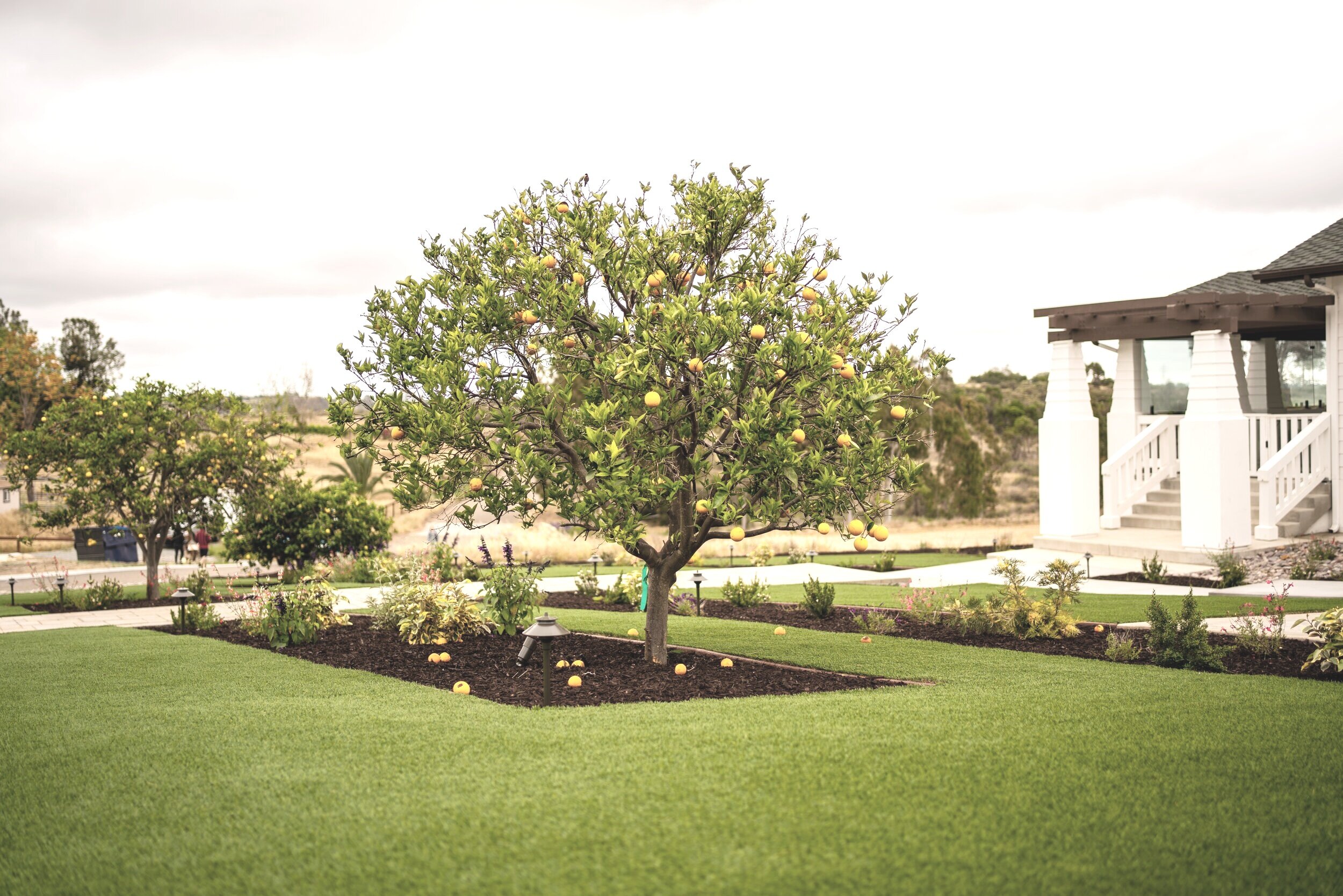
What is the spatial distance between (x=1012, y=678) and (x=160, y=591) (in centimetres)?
1392

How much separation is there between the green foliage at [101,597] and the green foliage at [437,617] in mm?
7381

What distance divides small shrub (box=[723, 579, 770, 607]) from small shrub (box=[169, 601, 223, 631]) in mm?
6628

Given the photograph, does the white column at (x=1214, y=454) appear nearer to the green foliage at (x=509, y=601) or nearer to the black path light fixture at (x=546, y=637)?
the green foliage at (x=509, y=601)

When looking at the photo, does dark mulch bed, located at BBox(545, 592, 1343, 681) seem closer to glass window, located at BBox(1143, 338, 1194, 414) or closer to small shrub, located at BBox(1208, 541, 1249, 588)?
small shrub, located at BBox(1208, 541, 1249, 588)

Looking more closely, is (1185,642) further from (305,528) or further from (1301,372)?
(305,528)

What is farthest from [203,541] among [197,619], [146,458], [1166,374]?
[1166,374]

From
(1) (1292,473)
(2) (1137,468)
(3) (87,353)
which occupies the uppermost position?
(3) (87,353)

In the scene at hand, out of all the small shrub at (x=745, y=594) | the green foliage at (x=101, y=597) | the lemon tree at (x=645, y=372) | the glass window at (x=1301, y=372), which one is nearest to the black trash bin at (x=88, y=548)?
the green foliage at (x=101, y=597)

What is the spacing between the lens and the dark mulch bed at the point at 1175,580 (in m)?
13.8

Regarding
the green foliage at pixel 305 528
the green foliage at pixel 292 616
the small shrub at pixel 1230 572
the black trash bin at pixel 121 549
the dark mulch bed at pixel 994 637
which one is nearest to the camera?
the dark mulch bed at pixel 994 637

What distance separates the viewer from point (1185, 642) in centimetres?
817

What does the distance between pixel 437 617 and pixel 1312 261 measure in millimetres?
16171

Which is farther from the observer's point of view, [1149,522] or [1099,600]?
[1149,522]

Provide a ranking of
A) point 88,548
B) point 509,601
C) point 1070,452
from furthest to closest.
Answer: point 88,548
point 1070,452
point 509,601
